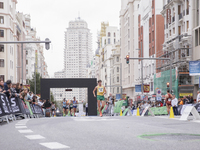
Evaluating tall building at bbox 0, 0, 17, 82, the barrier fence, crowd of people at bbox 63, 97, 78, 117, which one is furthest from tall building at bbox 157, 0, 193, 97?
the barrier fence

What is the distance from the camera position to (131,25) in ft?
311

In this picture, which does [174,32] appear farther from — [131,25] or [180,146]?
[180,146]

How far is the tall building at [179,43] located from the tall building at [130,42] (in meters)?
28.7

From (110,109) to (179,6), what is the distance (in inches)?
951

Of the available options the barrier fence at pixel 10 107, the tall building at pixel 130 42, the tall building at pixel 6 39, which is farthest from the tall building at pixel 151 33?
the barrier fence at pixel 10 107

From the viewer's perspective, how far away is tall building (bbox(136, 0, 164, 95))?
68750mm

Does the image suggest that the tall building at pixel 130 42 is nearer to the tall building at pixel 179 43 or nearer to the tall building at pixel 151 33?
the tall building at pixel 151 33

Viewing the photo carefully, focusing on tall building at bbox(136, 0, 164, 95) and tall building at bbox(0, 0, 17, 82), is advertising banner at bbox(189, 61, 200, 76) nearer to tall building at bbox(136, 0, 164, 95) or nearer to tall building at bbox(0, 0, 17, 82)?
tall building at bbox(136, 0, 164, 95)

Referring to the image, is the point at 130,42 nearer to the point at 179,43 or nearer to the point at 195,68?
the point at 179,43

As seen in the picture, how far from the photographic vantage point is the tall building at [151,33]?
68.8 m

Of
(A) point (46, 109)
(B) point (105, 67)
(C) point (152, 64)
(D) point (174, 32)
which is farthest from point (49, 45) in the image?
(B) point (105, 67)

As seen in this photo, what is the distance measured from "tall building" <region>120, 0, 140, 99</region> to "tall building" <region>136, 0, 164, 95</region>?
21.8 ft

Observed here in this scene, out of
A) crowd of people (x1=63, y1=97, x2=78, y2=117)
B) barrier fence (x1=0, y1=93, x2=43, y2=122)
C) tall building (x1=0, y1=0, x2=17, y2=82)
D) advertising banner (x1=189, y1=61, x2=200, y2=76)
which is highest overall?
tall building (x1=0, y1=0, x2=17, y2=82)

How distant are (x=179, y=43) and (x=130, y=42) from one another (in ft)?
138
